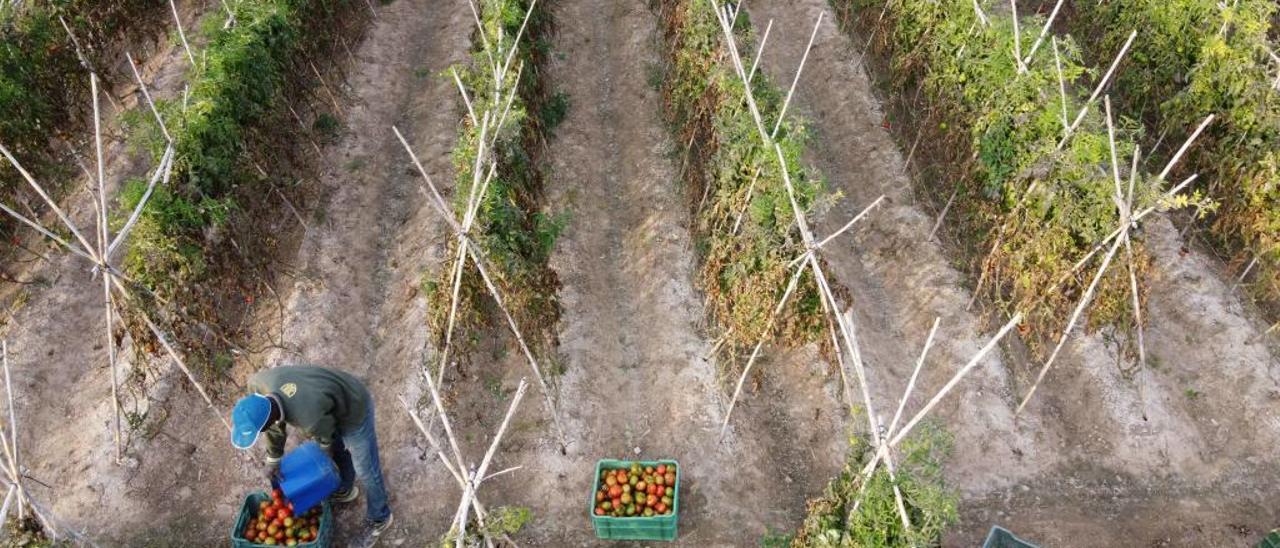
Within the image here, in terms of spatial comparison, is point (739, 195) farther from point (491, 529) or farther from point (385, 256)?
point (385, 256)

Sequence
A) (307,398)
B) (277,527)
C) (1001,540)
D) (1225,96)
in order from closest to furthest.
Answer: (307,398) < (277,527) < (1001,540) < (1225,96)

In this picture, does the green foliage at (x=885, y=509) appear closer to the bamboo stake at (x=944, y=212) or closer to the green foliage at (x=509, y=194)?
the green foliage at (x=509, y=194)

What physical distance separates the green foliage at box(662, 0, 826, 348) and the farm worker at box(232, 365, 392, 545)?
3.31 m

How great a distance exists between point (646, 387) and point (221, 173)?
4809 millimetres

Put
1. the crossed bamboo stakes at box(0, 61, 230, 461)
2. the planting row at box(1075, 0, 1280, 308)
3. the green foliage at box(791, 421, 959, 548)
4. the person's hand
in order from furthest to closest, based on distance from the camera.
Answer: the planting row at box(1075, 0, 1280, 308) → the crossed bamboo stakes at box(0, 61, 230, 461) → the person's hand → the green foliage at box(791, 421, 959, 548)

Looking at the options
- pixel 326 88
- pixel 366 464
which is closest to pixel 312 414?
pixel 366 464

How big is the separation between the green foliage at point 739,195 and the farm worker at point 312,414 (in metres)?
3.31

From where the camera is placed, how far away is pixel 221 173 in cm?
815

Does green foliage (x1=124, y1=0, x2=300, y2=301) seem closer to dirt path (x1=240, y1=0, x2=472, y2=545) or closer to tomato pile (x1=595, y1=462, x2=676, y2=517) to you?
dirt path (x1=240, y1=0, x2=472, y2=545)

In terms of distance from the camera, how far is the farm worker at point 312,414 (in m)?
5.48

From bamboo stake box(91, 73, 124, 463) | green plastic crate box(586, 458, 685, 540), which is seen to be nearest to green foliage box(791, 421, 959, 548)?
green plastic crate box(586, 458, 685, 540)

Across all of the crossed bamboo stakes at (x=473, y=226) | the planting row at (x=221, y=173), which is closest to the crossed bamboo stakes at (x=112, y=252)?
the planting row at (x=221, y=173)

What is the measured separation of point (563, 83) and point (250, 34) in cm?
461

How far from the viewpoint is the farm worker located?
5.48m
